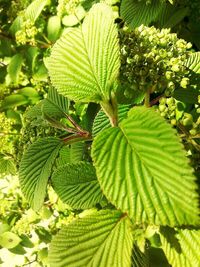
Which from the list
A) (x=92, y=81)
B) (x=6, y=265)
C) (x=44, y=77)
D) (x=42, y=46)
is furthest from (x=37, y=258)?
(x=92, y=81)

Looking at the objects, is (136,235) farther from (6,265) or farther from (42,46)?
(6,265)

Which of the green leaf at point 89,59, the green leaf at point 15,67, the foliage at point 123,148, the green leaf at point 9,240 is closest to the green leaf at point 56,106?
the foliage at point 123,148

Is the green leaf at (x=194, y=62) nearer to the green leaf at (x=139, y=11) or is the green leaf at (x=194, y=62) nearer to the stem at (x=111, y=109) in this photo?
the stem at (x=111, y=109)

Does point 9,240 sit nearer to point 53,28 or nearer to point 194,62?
point 53,28

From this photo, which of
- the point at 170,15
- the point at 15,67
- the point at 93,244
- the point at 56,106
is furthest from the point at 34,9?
the point at 93,244

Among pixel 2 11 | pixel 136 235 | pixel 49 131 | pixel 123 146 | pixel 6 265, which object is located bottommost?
pixel 6 265

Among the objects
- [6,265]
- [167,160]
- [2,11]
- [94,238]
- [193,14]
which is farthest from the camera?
[2,11]

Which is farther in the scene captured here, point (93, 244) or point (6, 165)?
point (6, 165)
